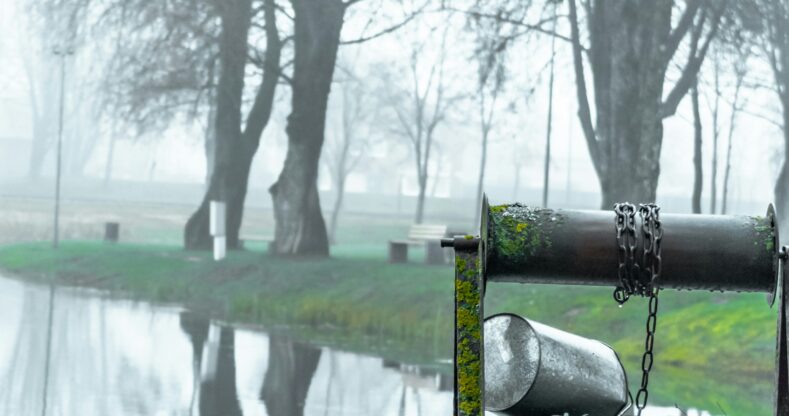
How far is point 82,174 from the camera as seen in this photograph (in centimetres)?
3672

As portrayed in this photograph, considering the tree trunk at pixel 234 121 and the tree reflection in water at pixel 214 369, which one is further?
the tree trunk at pixel 234 121

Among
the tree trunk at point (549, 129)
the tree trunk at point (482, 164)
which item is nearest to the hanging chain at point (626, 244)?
the tree trunk at point (549, 129)

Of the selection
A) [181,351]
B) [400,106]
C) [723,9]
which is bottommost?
[181,351]

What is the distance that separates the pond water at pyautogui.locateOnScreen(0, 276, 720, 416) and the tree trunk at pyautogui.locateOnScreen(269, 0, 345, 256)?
5.47m

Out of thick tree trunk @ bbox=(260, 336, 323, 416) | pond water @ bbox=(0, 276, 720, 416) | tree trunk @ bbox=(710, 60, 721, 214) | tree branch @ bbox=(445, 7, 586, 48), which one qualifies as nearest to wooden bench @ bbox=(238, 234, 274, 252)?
pond water @ bbox=(0, 276, 720, 416)

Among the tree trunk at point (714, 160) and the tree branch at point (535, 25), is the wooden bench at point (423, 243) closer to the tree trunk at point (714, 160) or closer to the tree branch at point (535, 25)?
the tree branch at point (535, 25)

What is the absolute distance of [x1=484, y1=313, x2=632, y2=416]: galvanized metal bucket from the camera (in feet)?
21.2

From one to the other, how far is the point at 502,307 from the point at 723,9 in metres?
7.43

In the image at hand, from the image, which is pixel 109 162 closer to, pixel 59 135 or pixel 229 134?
pixel 59 135

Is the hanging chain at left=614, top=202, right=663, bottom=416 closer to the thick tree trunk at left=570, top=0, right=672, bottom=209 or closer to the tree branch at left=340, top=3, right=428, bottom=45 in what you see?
the thick tree trunk at left=570, top=0, right=672, bottom=209

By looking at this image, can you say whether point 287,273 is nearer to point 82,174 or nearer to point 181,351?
point 181,351

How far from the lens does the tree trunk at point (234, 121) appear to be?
2970cm

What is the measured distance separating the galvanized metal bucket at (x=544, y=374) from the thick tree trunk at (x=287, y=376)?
5959 mm

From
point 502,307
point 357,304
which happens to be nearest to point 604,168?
point 502,307
